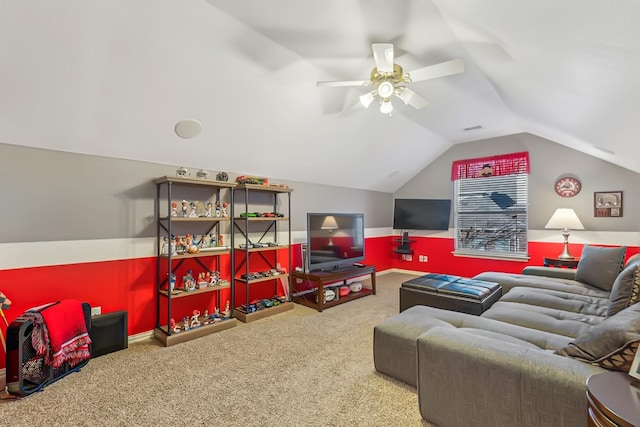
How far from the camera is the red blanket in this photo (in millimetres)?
2176

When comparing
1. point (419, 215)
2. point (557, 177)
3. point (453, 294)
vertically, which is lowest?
point (453, 294)

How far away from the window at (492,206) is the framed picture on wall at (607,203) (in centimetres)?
89

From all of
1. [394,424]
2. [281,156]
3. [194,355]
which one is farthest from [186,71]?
[394,424]

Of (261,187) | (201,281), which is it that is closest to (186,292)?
(201,281)

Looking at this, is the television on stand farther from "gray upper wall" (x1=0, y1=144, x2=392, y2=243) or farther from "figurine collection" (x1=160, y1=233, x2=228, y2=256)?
"gray upper wall" (x1=0, y1=144, x2=392, y2=243)

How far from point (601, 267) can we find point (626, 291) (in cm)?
139

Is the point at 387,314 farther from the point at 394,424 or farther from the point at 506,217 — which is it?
the point at 506,217

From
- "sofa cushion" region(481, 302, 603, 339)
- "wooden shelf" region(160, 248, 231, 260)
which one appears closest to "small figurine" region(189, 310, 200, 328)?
"wooden shelf" region(160, 248, 231, 260)

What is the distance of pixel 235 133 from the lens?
128 inches

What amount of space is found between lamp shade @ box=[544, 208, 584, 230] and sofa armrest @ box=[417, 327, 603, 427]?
3498mm

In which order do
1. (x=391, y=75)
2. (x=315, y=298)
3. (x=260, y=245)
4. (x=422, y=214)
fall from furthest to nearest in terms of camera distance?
(x=422, y=214), (x=315, y=298), (x=260, y=245), (x=391, y=75)

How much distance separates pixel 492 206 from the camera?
17.7ft

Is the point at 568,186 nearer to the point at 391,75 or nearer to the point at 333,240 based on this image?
the point at 333,240

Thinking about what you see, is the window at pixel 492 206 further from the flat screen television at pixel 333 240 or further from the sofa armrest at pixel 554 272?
the flat screen television at pixel 333 240
